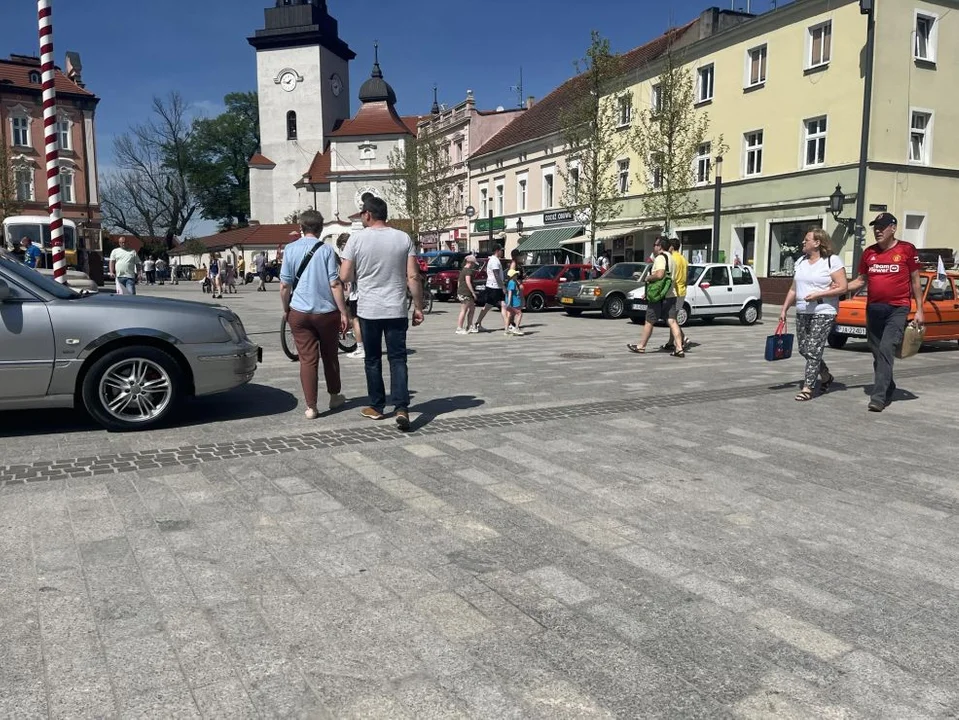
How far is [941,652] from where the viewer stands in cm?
279

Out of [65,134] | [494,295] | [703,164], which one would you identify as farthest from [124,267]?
[65,134]

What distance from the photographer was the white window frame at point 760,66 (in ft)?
91.3

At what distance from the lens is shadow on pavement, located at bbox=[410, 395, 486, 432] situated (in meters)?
6.70

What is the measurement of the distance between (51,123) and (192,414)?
617 cm

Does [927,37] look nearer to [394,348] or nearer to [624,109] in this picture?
[624,109]

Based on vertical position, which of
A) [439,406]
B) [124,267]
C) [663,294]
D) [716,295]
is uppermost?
[124,267]

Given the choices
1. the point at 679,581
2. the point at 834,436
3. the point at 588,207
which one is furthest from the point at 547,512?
the point at 588,207

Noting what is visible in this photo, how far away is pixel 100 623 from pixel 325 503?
1.59 m

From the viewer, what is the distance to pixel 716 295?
19.4m

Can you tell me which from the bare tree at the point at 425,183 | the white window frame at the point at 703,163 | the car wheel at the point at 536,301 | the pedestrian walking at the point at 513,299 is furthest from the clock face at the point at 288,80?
the pedestrian walking at the point at 513,299

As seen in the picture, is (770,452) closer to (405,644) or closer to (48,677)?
(405,644)

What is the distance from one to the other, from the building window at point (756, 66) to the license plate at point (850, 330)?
59.6 feet

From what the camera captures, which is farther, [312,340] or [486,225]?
[486,225]

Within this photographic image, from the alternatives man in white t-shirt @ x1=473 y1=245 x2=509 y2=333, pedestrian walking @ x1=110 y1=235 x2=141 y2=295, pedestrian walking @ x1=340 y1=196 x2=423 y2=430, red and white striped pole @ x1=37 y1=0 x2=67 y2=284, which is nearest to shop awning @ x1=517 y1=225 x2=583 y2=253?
man in white t-shirt @ x1=473 y1=245 x2=509 y2=333
